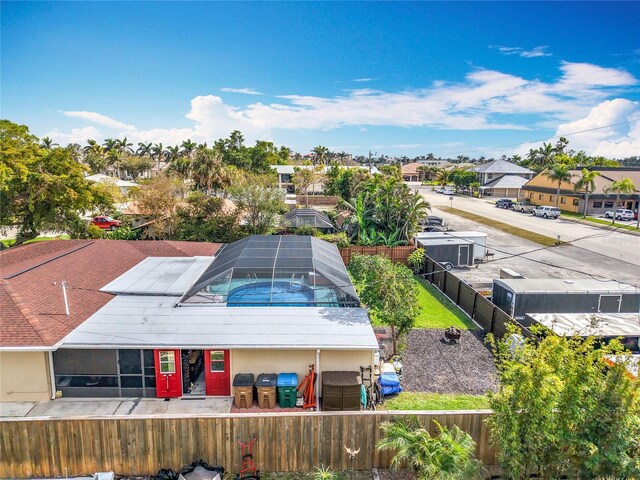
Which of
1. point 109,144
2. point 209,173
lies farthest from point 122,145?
point 209,173

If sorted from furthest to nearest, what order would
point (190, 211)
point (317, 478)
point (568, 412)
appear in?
point (190, 211), point (317, 478), point (568, 412)

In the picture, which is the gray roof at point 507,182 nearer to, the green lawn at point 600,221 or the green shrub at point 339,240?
the green lawn at point 600,221

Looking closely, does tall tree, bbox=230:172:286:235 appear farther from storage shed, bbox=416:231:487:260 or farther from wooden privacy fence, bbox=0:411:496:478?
wooden privacy fence, bbox=0:411:496:478

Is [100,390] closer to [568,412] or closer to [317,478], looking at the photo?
[317,478]

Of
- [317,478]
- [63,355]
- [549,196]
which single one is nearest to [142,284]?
[63,355]

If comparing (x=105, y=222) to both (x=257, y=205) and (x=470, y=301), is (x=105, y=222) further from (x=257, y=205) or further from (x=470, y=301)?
(x=470, y=301)

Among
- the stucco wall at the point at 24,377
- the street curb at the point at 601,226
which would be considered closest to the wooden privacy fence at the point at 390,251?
the stucco wall at the point at 24,377

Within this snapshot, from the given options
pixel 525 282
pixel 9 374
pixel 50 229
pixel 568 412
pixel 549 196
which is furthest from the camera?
pixel 549 196
